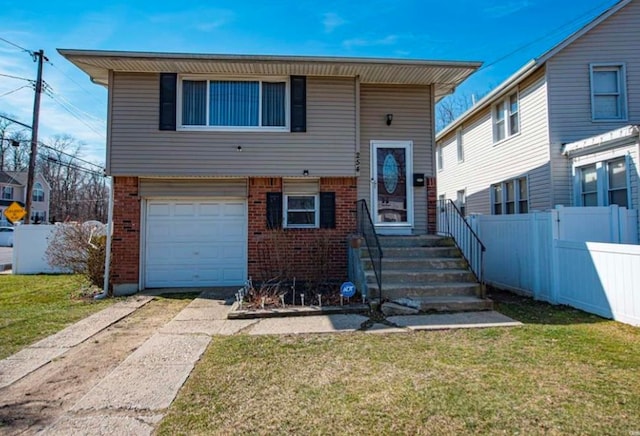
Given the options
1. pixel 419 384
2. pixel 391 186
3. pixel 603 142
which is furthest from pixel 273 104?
pixel 603 142

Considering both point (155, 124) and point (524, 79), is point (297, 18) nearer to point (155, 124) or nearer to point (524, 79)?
point (155, 124)

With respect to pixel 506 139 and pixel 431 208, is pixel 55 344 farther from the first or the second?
pixel 506 139

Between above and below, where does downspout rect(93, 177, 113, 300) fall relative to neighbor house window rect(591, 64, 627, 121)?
below

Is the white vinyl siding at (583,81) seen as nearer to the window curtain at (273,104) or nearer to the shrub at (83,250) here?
A: the window curtain at (273,104)

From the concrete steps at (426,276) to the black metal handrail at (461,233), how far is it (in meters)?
0.47

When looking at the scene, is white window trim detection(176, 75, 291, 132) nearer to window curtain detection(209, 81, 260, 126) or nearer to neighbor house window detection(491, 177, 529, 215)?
window curtain detection(209, 81, 260, 126)

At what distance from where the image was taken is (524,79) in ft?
36.5

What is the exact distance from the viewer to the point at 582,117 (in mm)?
10070

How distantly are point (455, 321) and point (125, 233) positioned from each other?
7367 millimetres

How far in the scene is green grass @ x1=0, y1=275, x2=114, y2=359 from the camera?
5488 millimetres

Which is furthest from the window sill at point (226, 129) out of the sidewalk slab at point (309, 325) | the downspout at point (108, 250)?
the sidewalk slab at point (309, 325)

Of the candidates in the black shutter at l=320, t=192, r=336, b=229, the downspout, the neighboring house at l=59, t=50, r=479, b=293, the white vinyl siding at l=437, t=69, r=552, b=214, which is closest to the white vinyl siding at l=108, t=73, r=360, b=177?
the neighboring house at l=59, t=50, r=479, b=293

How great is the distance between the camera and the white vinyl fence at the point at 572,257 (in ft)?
18.8

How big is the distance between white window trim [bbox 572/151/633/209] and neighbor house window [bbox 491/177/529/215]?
5.01ft
